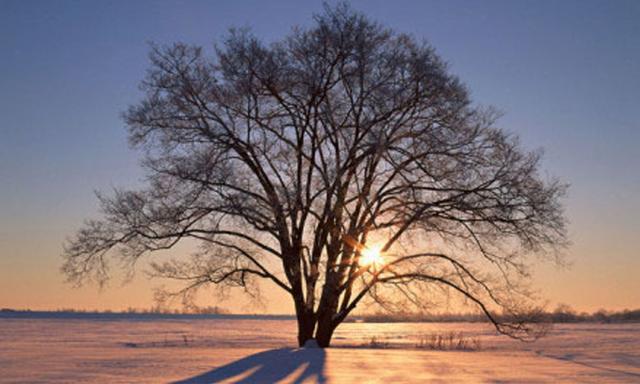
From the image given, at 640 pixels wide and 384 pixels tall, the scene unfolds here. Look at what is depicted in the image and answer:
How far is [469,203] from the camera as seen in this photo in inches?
838

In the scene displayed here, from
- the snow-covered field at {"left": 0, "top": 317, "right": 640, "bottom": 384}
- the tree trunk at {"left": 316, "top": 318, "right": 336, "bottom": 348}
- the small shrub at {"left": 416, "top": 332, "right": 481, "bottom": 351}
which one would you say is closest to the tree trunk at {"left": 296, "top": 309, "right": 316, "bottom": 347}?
the tree trunk at {"left": 316, "top": 318, "right": 336, "bottom": 348}

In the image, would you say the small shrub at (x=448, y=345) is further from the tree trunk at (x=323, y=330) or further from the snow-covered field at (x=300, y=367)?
the tree trunk at (x=323, y=330)

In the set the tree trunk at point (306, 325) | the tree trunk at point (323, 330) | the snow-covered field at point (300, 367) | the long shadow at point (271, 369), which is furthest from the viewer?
the tree trunk at point (306, 325)

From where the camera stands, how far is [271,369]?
50.0 feet

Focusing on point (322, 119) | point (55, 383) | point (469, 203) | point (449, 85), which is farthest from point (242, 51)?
point (55, 383)

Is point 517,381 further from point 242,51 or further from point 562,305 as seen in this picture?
point 242,51

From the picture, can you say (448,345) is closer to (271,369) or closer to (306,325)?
(306,325)

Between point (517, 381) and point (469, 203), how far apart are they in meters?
8.23

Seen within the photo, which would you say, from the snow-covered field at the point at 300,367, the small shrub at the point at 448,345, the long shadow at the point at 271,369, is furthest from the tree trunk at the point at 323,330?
the small shrub at the point at 448,345

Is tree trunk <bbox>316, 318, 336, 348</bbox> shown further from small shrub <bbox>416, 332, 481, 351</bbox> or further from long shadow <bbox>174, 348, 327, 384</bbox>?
small shrub <bbox>416, 332, 481, 351</bbox>

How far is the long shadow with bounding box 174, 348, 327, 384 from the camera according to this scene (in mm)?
13547

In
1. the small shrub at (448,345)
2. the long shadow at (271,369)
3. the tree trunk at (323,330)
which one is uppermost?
the tree trunk at (323,330)

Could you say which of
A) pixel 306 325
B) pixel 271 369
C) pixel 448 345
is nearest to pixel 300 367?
pixel 271 369

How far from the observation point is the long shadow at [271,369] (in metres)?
13.5
